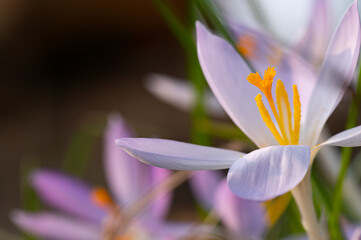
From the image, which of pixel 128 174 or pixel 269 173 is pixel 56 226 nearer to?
pixel 128 174

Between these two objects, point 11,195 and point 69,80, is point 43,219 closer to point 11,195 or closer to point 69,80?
point 11,195

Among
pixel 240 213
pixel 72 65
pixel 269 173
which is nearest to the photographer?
pixel 269 173

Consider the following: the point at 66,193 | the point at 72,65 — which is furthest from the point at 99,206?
the point at 72,65

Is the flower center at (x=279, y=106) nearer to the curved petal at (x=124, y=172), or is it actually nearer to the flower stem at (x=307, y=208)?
the flower stem at (x=307, y=208)

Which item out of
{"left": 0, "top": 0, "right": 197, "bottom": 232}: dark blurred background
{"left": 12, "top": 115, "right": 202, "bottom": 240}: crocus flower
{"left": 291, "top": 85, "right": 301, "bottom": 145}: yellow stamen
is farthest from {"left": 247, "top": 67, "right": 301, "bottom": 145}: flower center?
{"left": 0, "top": 0, "right": 197, "bottom": 232}: dark blurred background

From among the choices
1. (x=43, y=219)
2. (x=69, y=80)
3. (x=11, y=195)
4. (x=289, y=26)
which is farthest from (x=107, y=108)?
(x=43, y=219)

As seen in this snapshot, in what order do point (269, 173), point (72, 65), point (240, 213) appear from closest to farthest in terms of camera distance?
point (269, 173)
point (240, 213)
point (72, 65)
